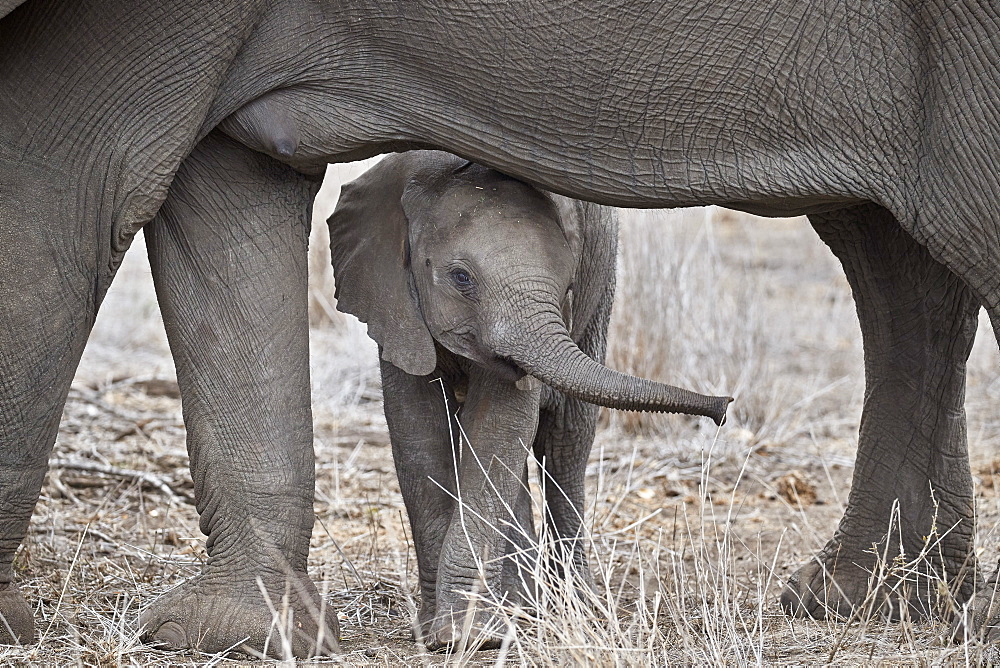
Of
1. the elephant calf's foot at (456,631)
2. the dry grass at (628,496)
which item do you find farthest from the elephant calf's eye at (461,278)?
the elephant calf's foot at (456,631)

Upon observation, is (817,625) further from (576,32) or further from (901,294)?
(576,32)

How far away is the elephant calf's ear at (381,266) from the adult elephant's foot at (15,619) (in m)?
1.07

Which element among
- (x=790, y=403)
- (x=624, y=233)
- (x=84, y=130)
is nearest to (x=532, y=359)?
(x=84, y=130)

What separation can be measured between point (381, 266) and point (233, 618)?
0.97m

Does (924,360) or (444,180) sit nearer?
(444,180)

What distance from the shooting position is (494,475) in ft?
12.7

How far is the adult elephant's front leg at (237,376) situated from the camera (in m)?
3.73

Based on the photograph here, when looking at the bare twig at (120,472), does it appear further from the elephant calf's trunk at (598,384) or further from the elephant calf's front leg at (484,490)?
the elephant calf's trunk at (598,384)

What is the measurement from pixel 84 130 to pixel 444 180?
903mm

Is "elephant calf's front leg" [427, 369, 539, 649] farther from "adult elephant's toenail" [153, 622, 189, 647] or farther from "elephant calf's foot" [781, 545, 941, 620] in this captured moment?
"elephant calf's foot" [781, 545, 941, 620]

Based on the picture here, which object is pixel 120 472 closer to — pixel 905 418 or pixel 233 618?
pixel 233 618

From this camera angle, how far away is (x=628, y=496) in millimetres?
6012

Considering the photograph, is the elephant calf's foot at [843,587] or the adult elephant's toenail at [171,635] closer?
the adult elephant's toenail at [171,635]

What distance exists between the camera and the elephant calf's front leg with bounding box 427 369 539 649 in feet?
12.3
